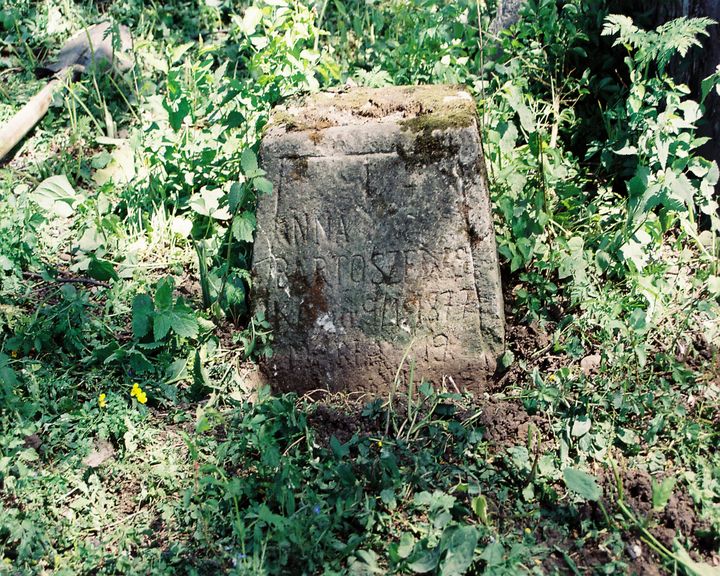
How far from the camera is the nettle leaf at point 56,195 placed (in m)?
3.79

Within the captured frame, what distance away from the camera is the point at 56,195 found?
380 cm

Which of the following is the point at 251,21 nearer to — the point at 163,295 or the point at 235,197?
the point at 235,197

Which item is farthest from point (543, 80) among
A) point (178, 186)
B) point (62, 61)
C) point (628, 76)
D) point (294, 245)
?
point (62, 61)

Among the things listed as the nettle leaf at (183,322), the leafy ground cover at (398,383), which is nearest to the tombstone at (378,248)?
the leafy ground cover at (398,383)

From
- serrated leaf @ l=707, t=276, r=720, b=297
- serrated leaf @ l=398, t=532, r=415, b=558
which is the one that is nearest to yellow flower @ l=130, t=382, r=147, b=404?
serrated leaf @ l=398, t=532, r=415, b=558

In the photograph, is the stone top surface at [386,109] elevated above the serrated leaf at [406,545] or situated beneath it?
elevated above

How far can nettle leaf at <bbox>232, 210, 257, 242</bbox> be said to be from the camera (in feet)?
10.5

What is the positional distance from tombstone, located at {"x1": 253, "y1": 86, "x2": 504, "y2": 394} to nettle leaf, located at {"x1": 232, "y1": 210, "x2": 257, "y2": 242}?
43 mm

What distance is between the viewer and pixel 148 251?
146 inches

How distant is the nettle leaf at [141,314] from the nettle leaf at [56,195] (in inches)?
35.3

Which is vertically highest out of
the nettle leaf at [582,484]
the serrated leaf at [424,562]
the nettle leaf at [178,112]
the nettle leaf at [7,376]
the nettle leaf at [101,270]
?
the nettle leaf at [178,112]

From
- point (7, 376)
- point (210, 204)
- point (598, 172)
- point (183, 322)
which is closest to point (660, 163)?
point (598, 172)

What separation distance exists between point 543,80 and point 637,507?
2.20 meters

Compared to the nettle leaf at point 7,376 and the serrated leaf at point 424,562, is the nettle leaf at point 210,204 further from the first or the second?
the serrated leaf at point 424,562
